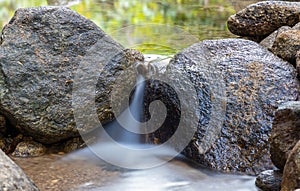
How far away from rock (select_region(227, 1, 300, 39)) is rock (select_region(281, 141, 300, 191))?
320cm

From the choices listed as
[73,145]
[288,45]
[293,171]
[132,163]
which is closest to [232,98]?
[288,45]

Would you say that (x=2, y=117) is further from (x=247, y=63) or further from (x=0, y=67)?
(x=247, y=63)

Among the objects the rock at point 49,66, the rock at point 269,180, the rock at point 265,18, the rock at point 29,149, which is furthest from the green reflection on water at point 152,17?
the rock at point 269,180

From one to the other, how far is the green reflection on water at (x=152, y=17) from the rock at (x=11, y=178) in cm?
403

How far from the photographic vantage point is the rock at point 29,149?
A: 464 cm

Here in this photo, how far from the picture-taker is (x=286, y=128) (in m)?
3.45

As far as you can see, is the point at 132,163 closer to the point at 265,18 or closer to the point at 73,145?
the point at 73,145

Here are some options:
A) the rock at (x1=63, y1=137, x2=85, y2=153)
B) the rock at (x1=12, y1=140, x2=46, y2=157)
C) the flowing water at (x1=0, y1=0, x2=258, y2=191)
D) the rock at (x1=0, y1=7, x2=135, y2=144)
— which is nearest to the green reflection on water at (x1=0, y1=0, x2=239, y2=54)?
the flowing water at (x1=0, y1=0, x2=258, y2=191)

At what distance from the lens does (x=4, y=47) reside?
4711 mm

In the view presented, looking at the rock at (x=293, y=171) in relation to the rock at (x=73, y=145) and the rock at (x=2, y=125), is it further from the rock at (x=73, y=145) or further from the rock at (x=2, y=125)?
the rock at (x=2, y=125)

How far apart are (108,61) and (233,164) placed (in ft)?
5.83

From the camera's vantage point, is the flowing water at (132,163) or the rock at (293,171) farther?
the flowing water at (132,163)

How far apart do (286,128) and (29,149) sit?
105 inches

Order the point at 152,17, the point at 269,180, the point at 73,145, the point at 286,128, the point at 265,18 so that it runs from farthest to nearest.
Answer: the point at 152,17
the point at 265,18
the point at 73,145
the point at 269,180
the point at 286,128
